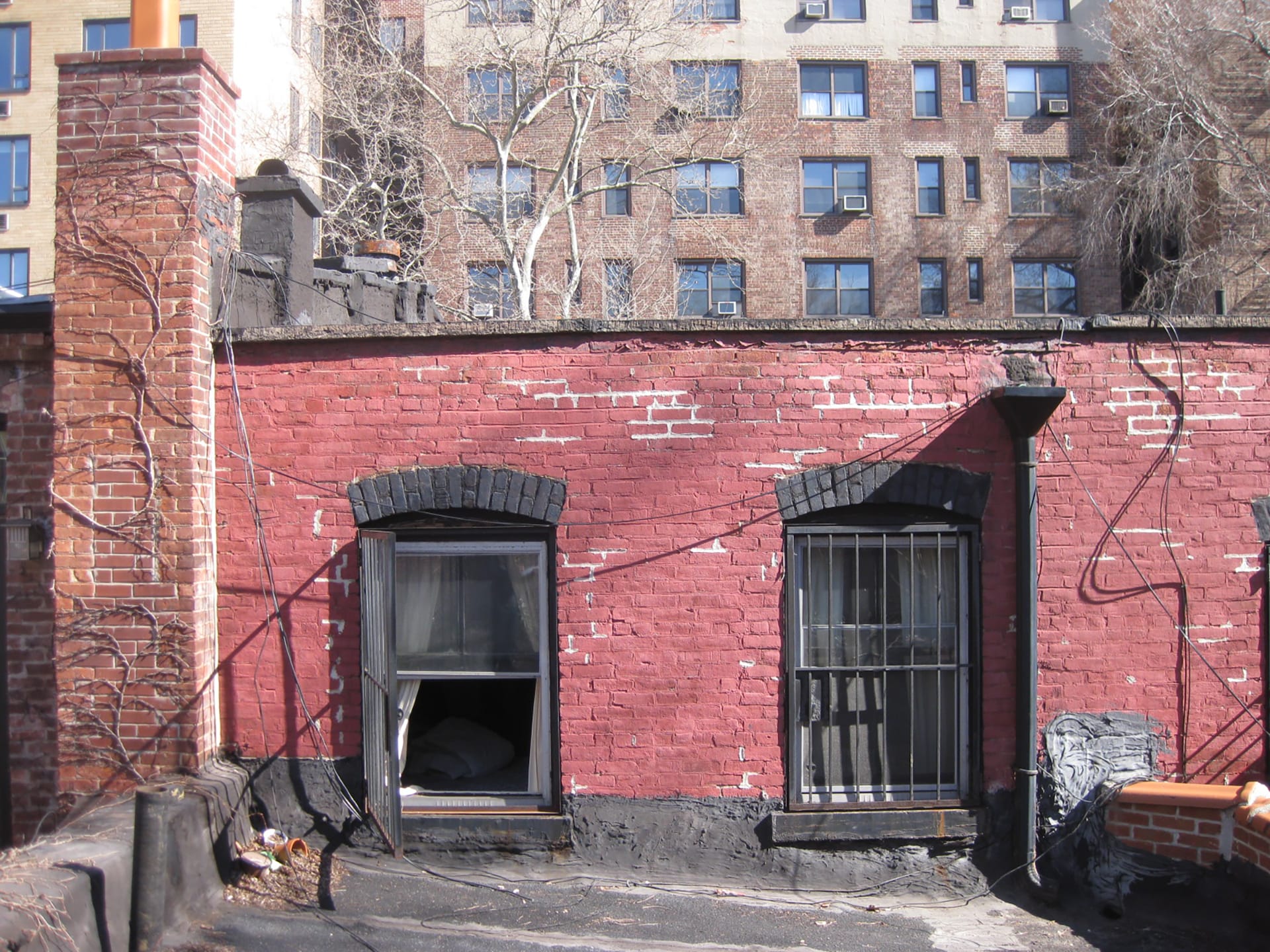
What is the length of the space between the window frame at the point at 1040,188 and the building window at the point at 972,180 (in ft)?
2.91

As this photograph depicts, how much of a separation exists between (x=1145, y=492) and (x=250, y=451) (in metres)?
5.12

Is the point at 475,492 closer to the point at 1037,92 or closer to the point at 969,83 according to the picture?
the point at 969,83

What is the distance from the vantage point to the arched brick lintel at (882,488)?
17.7 feet

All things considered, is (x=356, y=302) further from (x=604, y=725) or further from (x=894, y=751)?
(x=894, y=751)

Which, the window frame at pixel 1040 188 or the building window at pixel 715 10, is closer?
the building window at pixel 715 10

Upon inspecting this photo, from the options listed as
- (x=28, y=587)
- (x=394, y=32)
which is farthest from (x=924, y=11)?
(x=28, y=587)

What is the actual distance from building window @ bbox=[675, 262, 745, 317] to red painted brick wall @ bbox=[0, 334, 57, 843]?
23.0m

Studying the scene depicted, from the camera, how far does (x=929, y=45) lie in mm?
28891

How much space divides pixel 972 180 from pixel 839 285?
16.8 ft

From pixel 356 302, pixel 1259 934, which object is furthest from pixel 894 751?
pixel 356 302

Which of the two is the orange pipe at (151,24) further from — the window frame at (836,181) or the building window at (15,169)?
the building window at (15,169)

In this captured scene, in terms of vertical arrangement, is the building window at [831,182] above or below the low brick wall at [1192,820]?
above

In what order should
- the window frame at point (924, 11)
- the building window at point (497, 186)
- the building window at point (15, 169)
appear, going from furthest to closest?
the building window at point (15, 169)
the window frame at point (924, 11)
the building window at point (497, 186)

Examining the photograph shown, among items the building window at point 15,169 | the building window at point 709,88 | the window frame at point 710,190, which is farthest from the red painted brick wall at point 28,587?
the building window at point 15,169
